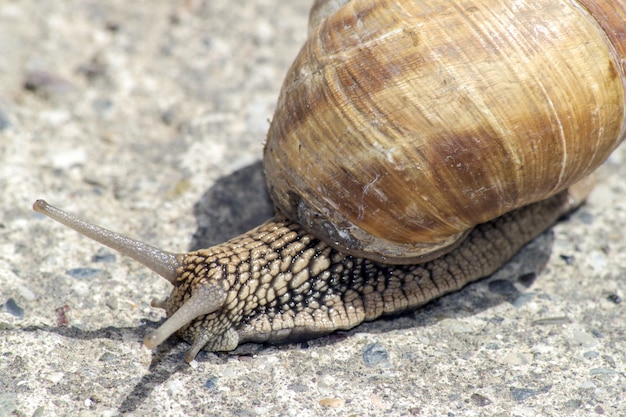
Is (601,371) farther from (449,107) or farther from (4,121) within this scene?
(4,121)

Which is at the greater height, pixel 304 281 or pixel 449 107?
pixel 449 107

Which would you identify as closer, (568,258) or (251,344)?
(251,344)

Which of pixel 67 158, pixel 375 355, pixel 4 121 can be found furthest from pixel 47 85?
pixel 375 355

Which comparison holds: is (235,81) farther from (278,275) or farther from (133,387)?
(133,387)

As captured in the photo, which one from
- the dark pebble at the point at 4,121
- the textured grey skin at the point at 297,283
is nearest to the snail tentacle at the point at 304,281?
the textured grey skin at the point at 297,283

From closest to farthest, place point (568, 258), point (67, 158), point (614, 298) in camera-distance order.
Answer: point (614, 298) → point (568, 258) → point (67, 158)
